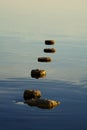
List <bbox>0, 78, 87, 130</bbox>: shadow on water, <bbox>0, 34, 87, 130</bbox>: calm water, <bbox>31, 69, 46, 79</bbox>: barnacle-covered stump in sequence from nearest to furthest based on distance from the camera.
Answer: <bbox>0, 78, 87, 130</bbox>: shadow on water, <bbox>0, 34, 87, 130</bbox>: calm water, <bbox>31, 69, 46, 79</bbox>: barnacle-covered stump

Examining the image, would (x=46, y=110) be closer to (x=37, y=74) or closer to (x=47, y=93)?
(x=47, y=93)

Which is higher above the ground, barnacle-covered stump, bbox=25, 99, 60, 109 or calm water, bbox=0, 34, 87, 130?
barnacle-covered stump, bbox=25, 99, 60, 109

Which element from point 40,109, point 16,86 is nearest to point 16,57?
point 16,86

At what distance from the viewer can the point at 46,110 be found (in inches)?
3561

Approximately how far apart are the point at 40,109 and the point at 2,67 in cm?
6964

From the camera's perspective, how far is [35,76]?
440ft

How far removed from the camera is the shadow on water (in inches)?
3172

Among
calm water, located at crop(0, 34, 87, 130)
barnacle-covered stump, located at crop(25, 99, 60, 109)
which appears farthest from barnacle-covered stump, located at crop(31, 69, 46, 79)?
barnacle-covered stump, located at crop(25, 99, 60, 109)

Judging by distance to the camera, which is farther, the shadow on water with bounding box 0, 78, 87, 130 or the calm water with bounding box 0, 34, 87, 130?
the calm water with bounding box 0, 34, 87, 130

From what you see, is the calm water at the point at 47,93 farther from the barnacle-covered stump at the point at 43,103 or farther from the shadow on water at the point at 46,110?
the barnacle-covered stump at the point at 43,103

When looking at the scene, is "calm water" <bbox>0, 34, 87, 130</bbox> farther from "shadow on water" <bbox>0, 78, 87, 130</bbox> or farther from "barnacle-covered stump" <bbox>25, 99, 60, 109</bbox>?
"barnacle-covered stump" <bbox>25, 99, 60, 109</bbox>

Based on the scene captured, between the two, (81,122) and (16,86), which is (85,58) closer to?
(16,86)

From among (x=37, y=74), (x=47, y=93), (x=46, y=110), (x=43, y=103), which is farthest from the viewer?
(x=37, y=74)

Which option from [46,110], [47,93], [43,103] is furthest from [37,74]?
[46,110]
